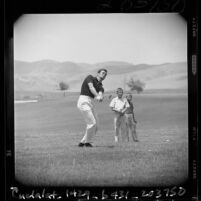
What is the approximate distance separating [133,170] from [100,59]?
2.23 feet

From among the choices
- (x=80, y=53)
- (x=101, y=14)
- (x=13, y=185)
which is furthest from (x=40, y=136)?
(x=101, y=14)

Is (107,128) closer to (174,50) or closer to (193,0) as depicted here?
(174,50)

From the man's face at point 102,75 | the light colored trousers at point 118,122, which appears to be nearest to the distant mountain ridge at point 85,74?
the man's face at point 102,75

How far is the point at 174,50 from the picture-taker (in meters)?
3.43

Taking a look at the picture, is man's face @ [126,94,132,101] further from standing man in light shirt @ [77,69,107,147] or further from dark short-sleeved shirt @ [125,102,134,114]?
standing man in light shirt @ [77,69,107,147]

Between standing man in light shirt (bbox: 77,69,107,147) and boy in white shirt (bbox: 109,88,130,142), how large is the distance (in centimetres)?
9

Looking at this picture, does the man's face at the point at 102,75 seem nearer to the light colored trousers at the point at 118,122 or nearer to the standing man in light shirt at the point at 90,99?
the standing man in light shirt at the point at 90,99

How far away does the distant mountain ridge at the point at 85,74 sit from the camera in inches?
135

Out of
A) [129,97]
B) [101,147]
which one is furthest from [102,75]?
[101,147]

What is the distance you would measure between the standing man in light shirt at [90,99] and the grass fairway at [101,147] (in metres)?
0.03

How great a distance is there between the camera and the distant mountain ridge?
3436mm

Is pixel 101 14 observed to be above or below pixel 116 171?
above

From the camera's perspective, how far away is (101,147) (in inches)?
136

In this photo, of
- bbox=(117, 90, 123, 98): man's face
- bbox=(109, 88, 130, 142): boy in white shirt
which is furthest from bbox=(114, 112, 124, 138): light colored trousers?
bbox=(117, 90, 123, 98): man's face
